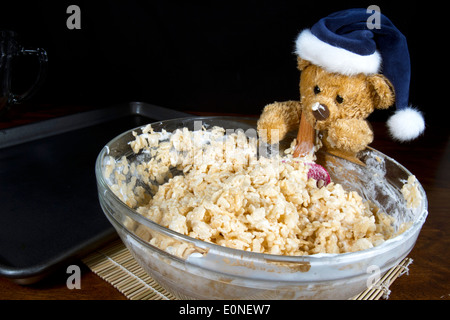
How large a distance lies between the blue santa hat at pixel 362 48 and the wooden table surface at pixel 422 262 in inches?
13.1

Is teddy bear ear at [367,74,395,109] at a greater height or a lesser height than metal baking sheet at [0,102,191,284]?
greater

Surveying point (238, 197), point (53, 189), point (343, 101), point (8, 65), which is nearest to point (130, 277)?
point (238, 197)

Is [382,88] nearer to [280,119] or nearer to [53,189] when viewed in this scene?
[280,119]

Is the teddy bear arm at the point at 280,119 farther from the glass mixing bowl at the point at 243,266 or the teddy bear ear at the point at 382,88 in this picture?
the glass mixing bowl at the point at 243,266

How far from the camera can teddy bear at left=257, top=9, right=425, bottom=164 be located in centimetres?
58

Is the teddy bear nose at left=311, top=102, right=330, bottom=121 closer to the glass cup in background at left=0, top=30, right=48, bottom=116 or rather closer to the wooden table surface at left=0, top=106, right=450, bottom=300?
the wooden table surface at left=0, top=106, right=450, bottom=300

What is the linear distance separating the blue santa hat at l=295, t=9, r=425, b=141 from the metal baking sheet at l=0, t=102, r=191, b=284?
493 millimetres

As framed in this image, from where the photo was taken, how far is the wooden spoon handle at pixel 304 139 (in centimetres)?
72

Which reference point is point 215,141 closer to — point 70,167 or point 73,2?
point 70,167

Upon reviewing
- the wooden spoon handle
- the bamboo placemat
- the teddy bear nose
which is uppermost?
the teddy bear nose

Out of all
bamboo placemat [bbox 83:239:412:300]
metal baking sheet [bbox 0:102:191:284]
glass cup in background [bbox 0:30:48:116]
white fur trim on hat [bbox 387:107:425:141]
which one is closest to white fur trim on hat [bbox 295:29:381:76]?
white fur trim on hat [bbox 387:107:425:141]

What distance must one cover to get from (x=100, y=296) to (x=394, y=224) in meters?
0.51

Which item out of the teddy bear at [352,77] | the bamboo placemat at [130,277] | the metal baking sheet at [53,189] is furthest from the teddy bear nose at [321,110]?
the metal baking sheet at [53,189]

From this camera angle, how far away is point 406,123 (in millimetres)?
661
